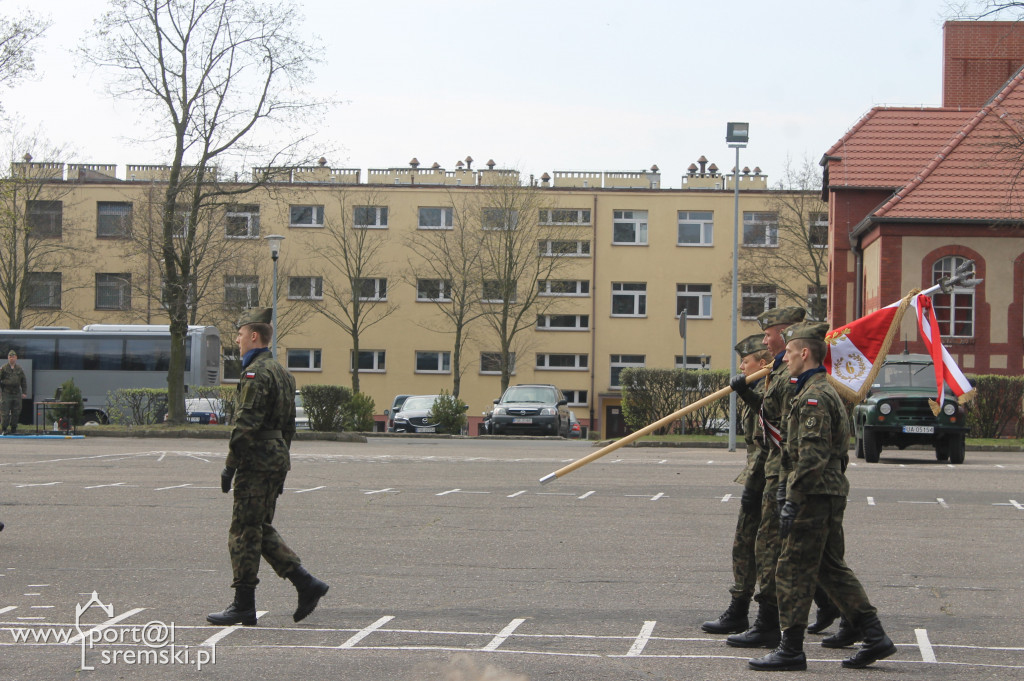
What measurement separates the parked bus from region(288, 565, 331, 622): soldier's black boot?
122 ft

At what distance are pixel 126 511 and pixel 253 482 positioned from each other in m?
6.32

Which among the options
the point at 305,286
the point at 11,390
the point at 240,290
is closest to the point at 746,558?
the point at 11,390

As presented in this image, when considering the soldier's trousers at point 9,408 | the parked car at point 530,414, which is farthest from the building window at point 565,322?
the soldier's trousers at point 9,408

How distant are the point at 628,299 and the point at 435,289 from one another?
32.1ft

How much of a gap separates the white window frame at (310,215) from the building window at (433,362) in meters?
8.39

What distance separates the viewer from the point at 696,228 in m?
61.3

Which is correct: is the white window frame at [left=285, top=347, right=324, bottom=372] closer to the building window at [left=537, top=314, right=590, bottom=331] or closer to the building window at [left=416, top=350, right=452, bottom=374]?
the building window at [left=416, top=350, right=452, bottom=374]

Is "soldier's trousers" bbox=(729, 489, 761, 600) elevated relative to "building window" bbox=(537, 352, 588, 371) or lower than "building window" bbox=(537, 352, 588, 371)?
lower

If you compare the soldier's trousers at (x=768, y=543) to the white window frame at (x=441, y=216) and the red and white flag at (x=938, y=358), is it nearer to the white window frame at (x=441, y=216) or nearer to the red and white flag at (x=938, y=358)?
the red and white flag at (x=938, y=358)

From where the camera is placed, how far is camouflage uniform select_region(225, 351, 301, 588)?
700cm

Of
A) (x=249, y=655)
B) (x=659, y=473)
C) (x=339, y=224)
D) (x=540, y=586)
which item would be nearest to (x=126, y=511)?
(x=540, y=586)

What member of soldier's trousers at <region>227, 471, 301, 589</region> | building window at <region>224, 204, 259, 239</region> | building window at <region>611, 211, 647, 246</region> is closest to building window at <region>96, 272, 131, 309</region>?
building window at <region>224, 204, 259, 239</region>

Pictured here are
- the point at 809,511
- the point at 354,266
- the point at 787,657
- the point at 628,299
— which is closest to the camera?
the point at 787,657

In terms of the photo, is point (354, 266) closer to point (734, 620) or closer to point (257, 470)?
point (257, 470)
